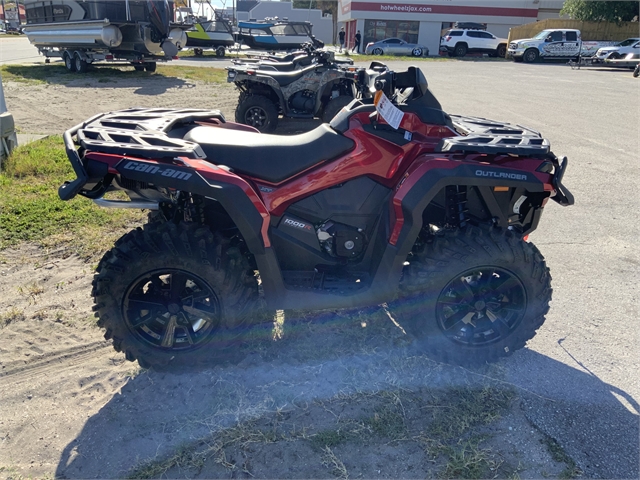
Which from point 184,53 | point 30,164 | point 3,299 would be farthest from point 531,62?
point 3,299

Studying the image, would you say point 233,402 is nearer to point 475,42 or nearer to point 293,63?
point 293,63

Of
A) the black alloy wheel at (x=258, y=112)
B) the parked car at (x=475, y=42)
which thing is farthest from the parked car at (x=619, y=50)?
the black alloy wheel at (x=258, y=112)

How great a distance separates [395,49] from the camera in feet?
122

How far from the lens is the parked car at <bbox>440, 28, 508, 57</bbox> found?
3488 cm

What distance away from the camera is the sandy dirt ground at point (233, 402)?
92.9 inches

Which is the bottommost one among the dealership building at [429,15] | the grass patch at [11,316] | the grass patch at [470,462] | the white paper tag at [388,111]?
the grass patch at [470,462]

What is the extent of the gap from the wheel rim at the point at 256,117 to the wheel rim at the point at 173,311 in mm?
6864

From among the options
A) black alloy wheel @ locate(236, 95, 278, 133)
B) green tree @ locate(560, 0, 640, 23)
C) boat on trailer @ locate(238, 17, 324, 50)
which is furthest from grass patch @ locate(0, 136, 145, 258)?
green tree @ locate(560, 0, 640, 23)

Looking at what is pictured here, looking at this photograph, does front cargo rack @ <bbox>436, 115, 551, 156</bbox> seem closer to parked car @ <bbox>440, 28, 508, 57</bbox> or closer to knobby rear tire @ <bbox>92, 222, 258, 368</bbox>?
knobby rear tire @ <bbox>92, 222, 258, 368</bbox>

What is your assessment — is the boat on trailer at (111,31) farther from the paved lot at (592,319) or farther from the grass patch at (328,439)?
the grass patch at (328,439)

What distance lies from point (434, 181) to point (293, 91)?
23.3 feet

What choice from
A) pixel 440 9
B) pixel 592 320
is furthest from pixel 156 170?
pixel 440 9

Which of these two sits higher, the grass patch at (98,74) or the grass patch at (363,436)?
the grass patch at (98,74)

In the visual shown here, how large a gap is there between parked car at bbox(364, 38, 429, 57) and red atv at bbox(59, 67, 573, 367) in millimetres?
36275
